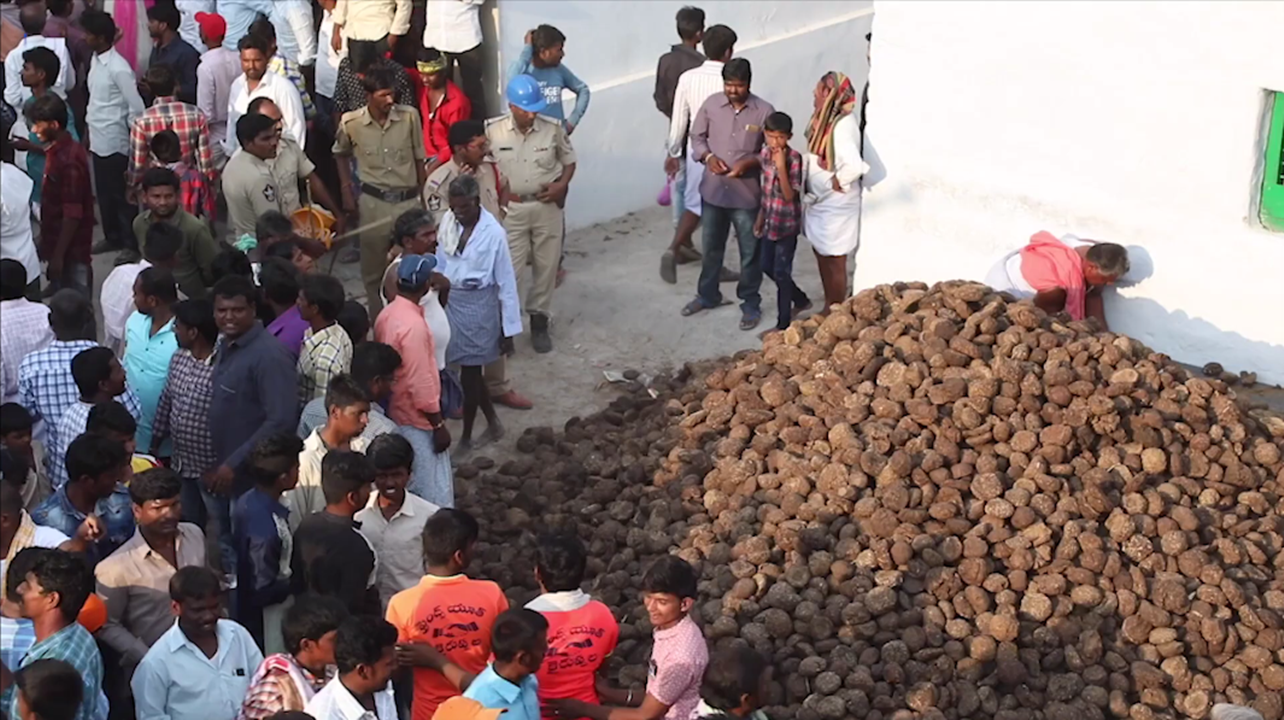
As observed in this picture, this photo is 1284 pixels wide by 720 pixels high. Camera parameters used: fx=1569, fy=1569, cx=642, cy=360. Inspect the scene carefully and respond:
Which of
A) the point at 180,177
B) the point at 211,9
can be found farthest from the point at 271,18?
the point at 180,177

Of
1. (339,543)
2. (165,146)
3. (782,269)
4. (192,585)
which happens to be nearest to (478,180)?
(165,146)

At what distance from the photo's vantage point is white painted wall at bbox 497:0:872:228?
11.4 metres

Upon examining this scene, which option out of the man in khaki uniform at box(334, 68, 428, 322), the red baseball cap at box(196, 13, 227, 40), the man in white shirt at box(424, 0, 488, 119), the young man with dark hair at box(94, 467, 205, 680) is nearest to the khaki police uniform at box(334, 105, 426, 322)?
the man in khaki uniform at box(334, 68, 428, 322)

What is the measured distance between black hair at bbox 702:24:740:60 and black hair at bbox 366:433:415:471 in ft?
16.5

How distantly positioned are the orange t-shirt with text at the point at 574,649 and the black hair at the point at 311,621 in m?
0.74

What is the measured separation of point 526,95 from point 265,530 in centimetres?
437

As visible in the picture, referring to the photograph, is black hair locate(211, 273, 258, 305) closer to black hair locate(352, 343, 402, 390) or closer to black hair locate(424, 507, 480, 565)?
black hair locate(352, 343, 402, 390)

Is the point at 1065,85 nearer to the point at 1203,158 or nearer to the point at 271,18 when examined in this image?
the point at 1203,158

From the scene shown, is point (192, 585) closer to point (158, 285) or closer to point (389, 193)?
→ point (158, 285)

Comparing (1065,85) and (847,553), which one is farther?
(1065,85)

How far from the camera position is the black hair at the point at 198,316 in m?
6.52

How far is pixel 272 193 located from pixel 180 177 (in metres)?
0.82

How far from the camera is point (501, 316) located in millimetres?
8445

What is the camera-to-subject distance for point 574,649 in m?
5.17
